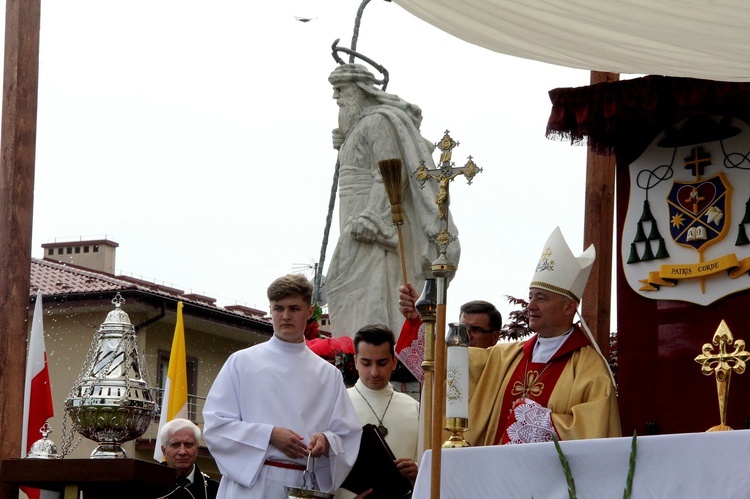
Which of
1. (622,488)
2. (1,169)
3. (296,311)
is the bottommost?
(622,488)

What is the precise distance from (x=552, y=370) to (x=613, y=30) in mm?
2854

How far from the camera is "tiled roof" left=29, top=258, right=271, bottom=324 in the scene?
88.4ft

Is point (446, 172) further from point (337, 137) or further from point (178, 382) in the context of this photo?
point (178, 382)

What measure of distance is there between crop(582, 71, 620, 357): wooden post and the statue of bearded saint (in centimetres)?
212

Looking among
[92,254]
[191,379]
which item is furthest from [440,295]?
[92,254]


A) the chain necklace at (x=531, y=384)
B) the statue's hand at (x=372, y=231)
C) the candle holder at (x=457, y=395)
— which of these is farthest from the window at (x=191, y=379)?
the candle holder at (x=457, y=395)

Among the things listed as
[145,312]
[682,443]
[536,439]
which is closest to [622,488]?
[682,443]

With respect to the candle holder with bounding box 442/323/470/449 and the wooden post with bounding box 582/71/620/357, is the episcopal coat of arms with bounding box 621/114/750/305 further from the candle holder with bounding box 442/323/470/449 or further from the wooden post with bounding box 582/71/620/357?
the candle holder with bounding box 442/323/470/449

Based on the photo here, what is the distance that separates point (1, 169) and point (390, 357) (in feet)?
13.5

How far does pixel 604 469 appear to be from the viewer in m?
4.50

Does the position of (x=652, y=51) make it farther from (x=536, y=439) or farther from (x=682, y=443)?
(x=536, y=439)

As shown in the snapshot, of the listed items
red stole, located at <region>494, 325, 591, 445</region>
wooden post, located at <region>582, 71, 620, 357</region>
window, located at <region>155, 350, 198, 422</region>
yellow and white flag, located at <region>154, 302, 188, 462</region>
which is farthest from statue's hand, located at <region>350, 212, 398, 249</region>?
window, located at <region>155, 350, 198, 422</region>

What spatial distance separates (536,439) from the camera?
18.2 feet

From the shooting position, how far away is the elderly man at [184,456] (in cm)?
660
